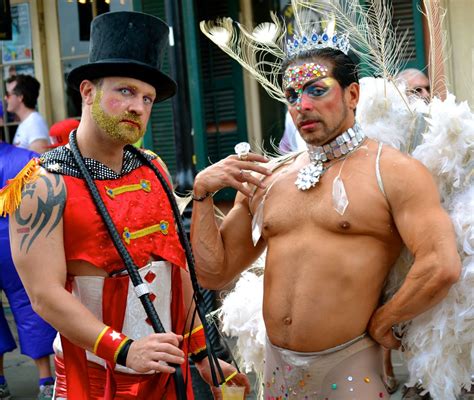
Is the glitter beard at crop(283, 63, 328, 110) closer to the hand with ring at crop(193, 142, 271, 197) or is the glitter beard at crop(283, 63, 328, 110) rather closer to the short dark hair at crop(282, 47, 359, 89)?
the short dark hair at crop(282, 47, 359, 89)

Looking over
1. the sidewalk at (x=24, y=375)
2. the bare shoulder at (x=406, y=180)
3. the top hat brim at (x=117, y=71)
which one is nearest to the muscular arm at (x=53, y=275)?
the top hat brim at (x=117, y=71)

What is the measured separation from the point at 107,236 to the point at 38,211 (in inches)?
9.8

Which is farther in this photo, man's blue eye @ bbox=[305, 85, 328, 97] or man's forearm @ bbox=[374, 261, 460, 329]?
man's blue eye @ bbox=[305, 85, 328, 97]

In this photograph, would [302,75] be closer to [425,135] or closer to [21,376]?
[425,135]

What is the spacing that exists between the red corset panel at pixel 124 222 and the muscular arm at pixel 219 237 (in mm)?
95

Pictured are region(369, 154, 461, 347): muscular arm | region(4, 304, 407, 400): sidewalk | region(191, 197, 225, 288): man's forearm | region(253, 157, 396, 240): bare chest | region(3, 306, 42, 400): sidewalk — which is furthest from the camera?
region(3, 306, 42, 400): sidewalk

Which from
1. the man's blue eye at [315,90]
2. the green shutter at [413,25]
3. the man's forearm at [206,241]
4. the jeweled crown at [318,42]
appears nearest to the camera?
the man's blue eye at [315,90]

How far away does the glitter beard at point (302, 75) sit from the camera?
10.9 ft

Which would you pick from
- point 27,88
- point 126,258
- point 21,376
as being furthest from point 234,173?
point 27,88

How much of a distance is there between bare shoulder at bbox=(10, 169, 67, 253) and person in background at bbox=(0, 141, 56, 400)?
325 cm

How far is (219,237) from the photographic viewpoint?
11.9 ft

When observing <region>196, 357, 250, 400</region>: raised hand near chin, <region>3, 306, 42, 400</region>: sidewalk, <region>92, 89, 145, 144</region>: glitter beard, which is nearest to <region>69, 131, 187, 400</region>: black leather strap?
<region>92, 89, 145, 144</region>: glitter beard

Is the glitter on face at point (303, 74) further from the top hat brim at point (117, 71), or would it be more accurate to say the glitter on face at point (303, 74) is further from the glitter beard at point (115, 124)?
the glitter beard at point (115, 124)

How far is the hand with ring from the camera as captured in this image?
343 centimetres
